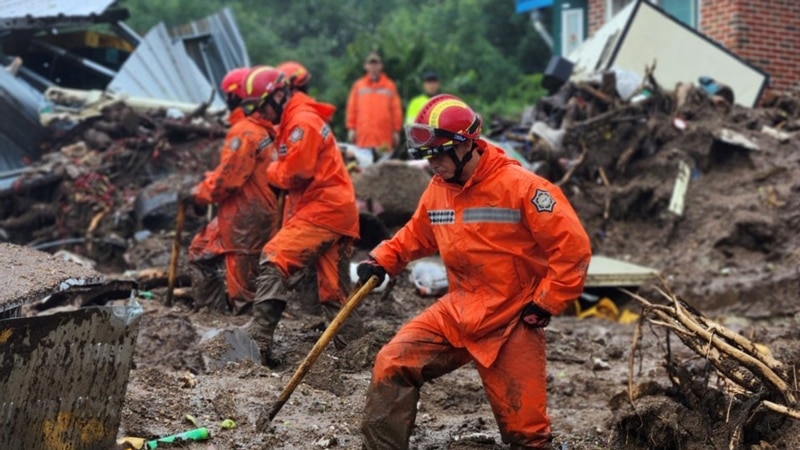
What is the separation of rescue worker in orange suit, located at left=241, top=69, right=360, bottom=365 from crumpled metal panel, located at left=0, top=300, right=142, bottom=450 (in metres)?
2.09

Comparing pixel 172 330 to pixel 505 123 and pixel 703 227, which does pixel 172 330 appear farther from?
pixel 505 123

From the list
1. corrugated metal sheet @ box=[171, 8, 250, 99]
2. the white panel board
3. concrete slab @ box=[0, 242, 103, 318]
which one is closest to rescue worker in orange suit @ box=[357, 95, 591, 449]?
concrete slab @ box=[0, 242, 103, 318]

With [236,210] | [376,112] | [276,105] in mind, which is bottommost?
[376,112]

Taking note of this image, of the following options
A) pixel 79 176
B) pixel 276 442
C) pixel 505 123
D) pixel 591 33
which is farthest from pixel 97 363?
pixel 591 33

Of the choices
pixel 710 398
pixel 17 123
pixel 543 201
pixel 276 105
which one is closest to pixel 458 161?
pixel 543 201

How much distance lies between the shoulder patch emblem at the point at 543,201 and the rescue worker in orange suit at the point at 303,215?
252 cm

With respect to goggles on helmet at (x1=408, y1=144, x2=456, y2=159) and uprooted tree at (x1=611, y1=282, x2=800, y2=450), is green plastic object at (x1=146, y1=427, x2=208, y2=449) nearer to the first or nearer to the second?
goggles on helmet at (x1=408, y1=144, x2=456, y2=159)

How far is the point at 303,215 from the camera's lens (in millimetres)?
7168

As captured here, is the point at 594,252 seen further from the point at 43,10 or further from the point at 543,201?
the point at 43,10

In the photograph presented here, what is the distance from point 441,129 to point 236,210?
3.59 meters

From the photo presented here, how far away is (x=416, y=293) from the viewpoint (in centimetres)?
948

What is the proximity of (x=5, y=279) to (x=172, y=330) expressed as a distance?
2.97 metres

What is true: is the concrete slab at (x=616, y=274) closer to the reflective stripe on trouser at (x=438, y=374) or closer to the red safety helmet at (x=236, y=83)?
the red safety helmet at (x=236, y=83)

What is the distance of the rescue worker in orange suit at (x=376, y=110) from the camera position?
14.6m
